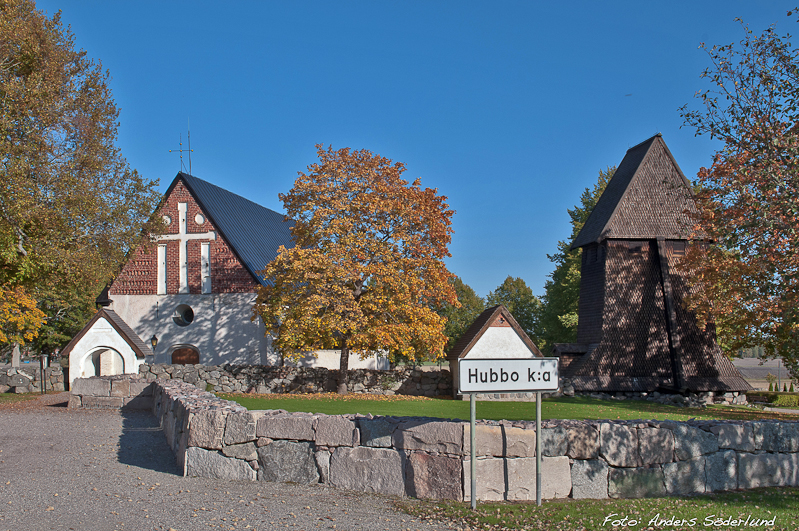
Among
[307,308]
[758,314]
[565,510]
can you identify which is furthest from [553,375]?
[307,308]

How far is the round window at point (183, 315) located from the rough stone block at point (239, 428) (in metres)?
22.0

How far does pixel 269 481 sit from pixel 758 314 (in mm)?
15821

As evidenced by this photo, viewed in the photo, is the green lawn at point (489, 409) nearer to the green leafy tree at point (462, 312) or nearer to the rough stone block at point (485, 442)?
the rough stone block at point (485, 442)

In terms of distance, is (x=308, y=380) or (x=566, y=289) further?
(x=566, y=289)

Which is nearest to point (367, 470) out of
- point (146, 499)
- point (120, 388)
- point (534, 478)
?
point (534, 478)

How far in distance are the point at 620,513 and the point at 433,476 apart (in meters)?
2.25

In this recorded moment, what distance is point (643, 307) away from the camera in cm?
2684

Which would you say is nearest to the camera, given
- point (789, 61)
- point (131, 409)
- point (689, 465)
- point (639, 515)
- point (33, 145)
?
point (639, 515)

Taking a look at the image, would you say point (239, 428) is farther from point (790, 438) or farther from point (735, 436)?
point (790, 438)

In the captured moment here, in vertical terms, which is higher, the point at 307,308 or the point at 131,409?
the point at 307,308

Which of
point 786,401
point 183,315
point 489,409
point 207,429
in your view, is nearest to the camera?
point 207,429

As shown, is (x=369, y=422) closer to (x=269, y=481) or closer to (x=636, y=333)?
(x=269, y=481)

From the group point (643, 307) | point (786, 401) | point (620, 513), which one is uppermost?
point (643, 307)

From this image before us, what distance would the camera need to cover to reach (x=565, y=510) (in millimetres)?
7316
